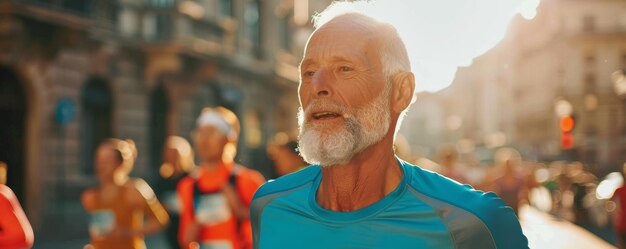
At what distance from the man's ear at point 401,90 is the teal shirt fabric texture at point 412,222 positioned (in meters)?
0.18

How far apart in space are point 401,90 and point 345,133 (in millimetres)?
252

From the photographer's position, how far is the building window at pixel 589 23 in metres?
69.7

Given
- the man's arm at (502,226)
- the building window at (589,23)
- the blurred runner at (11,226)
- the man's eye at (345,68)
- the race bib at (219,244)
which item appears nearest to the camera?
the man's arm at (502,226)

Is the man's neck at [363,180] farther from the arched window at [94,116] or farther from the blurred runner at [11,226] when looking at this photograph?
the arched window at [94,116]

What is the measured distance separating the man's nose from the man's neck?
223 mm

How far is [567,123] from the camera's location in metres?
17.6

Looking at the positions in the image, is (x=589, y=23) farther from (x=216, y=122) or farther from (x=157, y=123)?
(x=216, y=122)

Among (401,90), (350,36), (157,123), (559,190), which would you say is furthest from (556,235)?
(350,36)

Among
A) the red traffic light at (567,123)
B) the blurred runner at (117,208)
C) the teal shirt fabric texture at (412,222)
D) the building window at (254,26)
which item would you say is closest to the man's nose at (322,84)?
the teal shirt fabric texture at (412,222)

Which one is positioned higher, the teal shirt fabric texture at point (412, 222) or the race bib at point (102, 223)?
the teal shirt fabric texture at point (412, 222)

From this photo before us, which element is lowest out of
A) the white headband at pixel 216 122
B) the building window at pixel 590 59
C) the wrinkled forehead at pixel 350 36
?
the building window at pixel 590 59

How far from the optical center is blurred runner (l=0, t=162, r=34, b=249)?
4328 mm

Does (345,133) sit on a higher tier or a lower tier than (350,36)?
lower

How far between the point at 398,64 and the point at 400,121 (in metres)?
0.23
